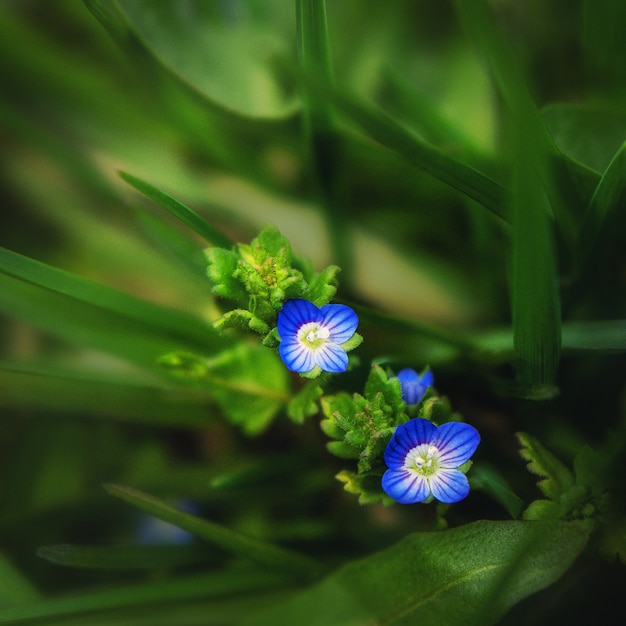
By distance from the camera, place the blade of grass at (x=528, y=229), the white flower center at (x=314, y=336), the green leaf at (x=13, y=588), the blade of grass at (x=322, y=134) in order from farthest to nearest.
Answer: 1. the green leaf at (x=13, y=588)
2. the blade of grass at (x=322, y=134)
3. the white flower center at (x=314, y=336)
4. the blade of grass at (x=528, y=229)

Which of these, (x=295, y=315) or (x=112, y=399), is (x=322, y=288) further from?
(x=112, y=399)

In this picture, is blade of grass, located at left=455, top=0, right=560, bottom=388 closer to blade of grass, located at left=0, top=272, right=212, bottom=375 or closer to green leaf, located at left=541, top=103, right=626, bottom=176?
green leaf, located at left=541, top=103, right=626, bottom=176

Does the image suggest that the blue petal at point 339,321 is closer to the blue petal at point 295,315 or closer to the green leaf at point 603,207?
the blue petal at point 295,315

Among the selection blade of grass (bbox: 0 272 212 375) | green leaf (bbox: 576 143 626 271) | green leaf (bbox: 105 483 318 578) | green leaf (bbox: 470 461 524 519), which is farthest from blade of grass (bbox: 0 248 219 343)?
green leaf (bbox: 576 143 626 271)

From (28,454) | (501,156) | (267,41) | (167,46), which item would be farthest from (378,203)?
(28,454)

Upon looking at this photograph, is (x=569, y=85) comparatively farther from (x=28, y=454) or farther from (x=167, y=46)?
(x=28, y=454)

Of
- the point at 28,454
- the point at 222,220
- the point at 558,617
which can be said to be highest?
the point at 222,220

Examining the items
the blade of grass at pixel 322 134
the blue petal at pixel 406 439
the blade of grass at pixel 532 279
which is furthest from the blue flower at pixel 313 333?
the blade of grass at pixel 322 134
